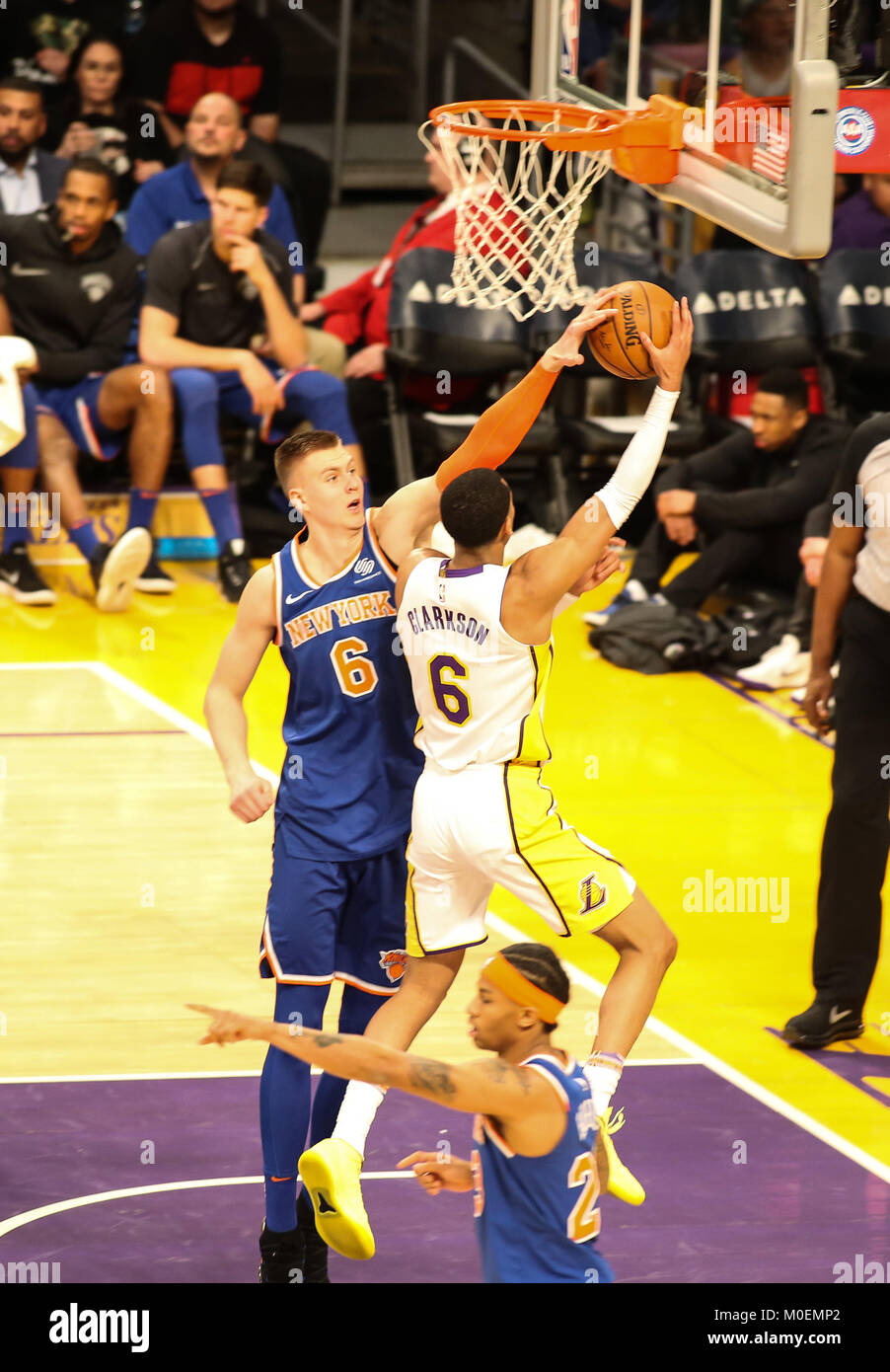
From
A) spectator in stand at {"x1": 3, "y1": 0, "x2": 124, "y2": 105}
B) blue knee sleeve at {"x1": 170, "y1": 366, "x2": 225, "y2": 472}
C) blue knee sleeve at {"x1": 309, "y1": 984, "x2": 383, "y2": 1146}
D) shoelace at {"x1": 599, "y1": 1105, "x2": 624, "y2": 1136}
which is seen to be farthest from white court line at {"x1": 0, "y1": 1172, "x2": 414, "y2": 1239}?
spectator in stand at {"x1": 3, "y1": 0, "x2": 124, "y2": 105}

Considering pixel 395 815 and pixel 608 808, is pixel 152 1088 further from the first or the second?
pixel 608 808

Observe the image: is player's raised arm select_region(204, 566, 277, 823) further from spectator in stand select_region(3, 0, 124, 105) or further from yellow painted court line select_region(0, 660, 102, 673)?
spectator in stand select_region(3, 0, 124, 105)

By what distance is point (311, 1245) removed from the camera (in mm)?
5320

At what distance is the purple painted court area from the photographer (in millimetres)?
5359

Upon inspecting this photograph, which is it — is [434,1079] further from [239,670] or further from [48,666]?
[48,666]

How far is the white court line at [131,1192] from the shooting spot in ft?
18.2

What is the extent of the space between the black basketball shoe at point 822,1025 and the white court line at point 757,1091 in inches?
2.1

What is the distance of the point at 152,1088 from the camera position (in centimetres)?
645

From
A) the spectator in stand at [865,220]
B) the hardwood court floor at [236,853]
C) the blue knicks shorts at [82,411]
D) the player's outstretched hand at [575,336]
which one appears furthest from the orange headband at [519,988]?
the spectator in stand at [865,220]

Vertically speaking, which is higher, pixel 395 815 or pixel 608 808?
pixel 395 815

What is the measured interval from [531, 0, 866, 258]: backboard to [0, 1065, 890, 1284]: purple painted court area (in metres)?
2.53

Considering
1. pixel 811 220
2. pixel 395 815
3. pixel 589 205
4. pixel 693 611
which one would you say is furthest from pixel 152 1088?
pixel 589 205

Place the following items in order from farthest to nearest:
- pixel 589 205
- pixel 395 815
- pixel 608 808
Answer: pixel 589 205 < pixel 608 808 < pixel 395 815

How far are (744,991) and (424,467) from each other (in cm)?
638
